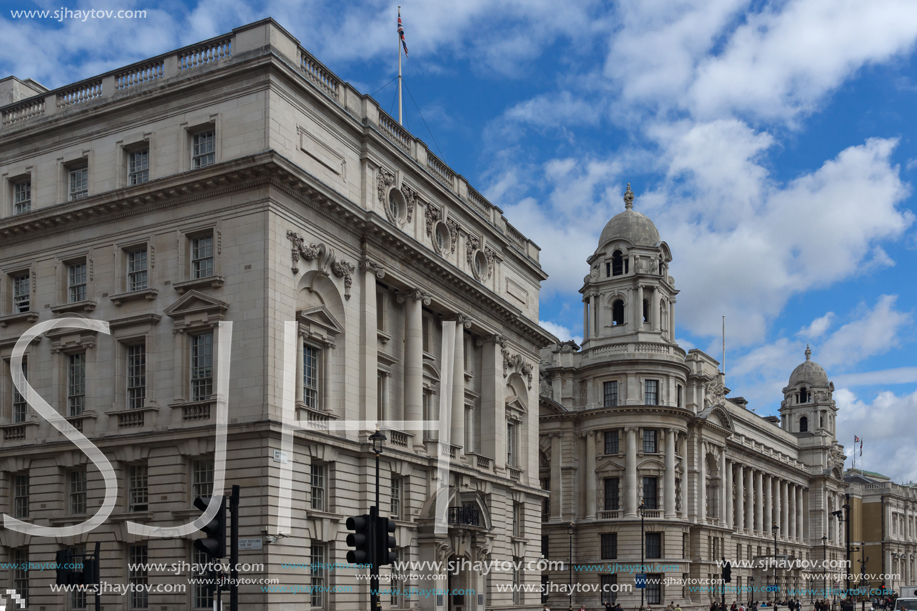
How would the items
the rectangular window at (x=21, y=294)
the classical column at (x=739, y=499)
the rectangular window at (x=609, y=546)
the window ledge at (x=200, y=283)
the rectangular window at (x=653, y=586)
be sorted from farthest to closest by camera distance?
1. the classical column at (x=739, y=499)
2. the rectangular window at (x=609, y=546)
3. the rectangular window at (x=653, y=586)
4. the rectangular window at (x=21, y=294)
5. the window ledge at (x=200, y=283)

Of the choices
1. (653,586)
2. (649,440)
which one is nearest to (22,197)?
(649,440)

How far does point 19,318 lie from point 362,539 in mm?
25796

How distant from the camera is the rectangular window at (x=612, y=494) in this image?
269ft

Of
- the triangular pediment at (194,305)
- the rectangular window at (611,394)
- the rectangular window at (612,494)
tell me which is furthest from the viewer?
the rectangular window at (611,394)

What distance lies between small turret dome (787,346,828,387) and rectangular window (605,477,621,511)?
63725 millimetres

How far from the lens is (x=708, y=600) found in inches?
3418

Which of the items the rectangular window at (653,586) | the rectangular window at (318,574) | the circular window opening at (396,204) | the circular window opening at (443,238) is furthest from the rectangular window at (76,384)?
the rectangular window at (653,586)

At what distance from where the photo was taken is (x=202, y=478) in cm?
3672

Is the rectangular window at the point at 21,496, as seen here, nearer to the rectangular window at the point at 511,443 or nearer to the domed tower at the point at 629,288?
the rectangular window at the point at 511,443

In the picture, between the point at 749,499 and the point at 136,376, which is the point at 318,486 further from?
the point at 749,499

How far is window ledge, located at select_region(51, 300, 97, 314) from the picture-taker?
39.6 m

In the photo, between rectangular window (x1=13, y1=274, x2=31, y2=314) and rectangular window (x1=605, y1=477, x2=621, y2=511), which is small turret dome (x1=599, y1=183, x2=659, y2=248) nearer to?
rectangular window (x1=605, y1=477, x2=621, y2=511)

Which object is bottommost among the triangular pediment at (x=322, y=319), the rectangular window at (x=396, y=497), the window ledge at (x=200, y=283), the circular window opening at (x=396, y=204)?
the rectangular window at (x=396, y=497)

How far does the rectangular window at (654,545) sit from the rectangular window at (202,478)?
51452 millimetres
